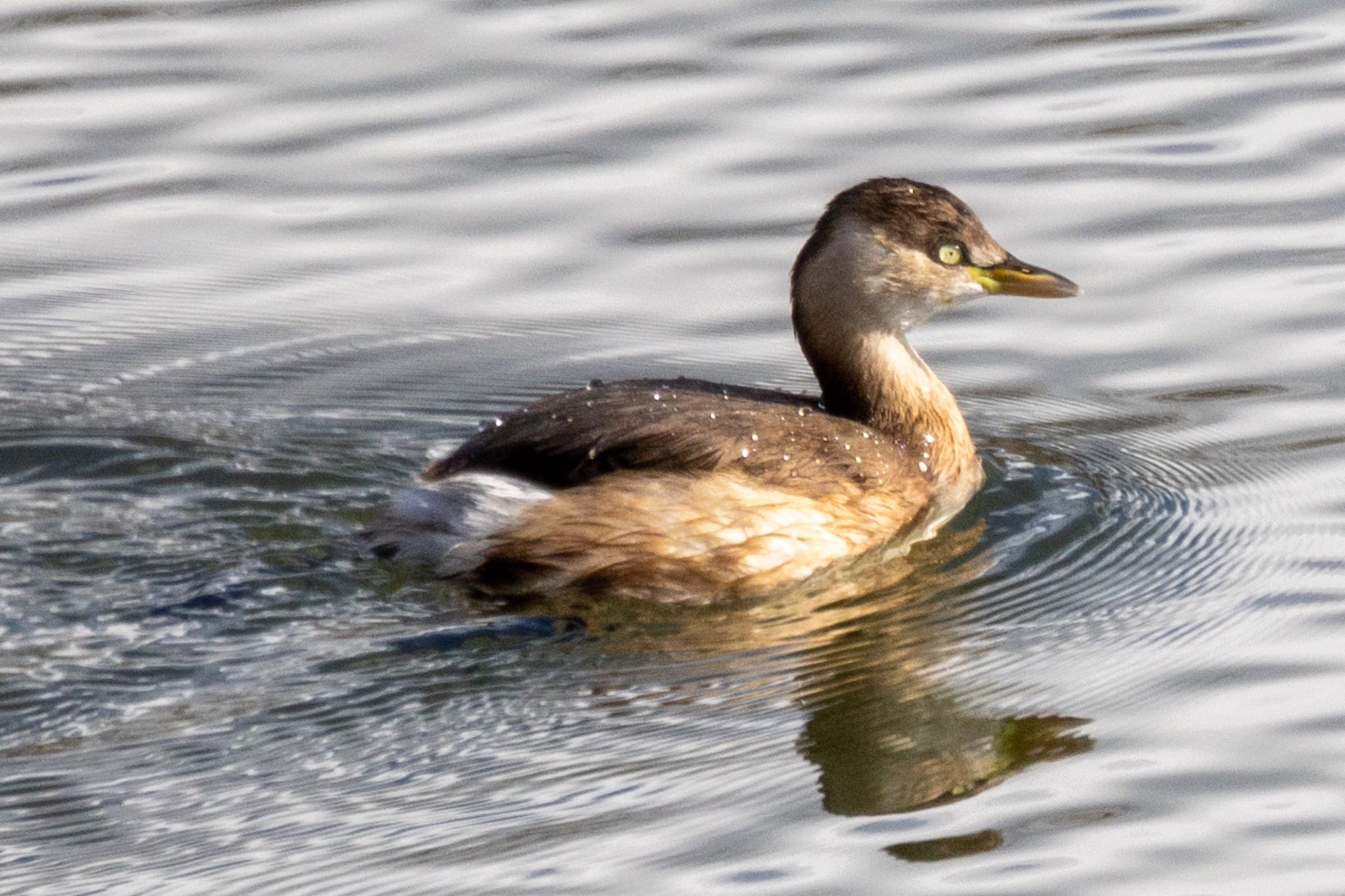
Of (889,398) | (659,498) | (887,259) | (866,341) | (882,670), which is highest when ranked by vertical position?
(887,259)

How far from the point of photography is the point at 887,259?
7.44 meters

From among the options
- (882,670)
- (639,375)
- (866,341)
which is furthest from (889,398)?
(882,670)

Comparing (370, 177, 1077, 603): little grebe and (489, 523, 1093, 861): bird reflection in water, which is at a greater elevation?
(370, 177, 1077, 603): little grebe

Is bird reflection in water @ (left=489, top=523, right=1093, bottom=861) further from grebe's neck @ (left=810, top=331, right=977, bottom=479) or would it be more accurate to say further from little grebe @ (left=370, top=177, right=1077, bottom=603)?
grebe's neck @ (left=810, top=331, right=977, bottom=479)

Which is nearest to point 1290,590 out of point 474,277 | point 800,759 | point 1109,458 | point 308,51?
point 1109,458

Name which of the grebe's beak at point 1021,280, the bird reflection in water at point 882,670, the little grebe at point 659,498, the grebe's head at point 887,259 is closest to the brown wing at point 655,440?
the little grebe at point 659,498

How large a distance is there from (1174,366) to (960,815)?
128 inches

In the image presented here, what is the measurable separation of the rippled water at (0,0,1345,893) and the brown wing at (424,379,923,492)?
405 millimetres

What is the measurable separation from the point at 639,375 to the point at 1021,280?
139cm

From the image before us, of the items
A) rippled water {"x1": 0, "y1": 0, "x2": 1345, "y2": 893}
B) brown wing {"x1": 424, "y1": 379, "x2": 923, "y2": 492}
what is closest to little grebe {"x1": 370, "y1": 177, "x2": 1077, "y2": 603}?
brown wing {"x1": 424, "y1": 379, "x2": 923, "y2": 492}

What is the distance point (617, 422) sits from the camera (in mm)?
6734

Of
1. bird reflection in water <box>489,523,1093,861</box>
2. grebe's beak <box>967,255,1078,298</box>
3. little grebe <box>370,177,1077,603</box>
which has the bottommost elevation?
bird reflection in water <box>489,523,1093,861</box>

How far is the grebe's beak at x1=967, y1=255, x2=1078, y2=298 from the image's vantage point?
7594 millimetres

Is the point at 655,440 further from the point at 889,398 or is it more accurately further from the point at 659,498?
the point at 889,398
